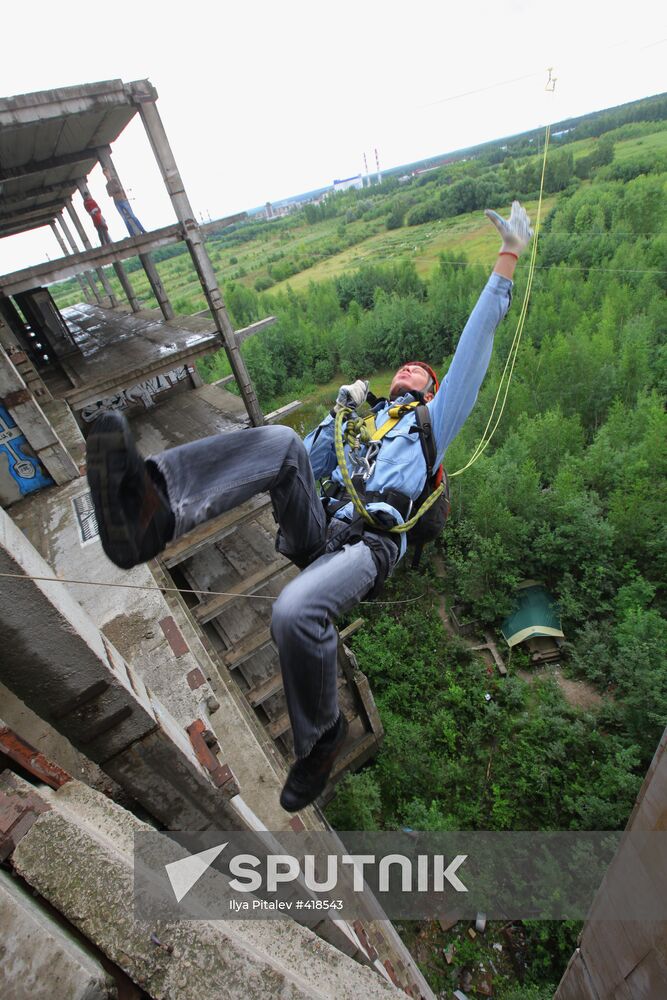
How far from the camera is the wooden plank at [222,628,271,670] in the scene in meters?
5.29

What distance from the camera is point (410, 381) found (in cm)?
320

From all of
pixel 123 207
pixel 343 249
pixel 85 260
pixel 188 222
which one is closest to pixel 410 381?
pixel 188 222

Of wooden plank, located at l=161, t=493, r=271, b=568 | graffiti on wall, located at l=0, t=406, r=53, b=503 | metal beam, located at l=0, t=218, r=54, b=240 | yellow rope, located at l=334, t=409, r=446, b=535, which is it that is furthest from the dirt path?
metal beam, located at l=0, t=218, r=54, b=240

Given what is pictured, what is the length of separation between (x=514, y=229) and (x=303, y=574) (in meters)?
2.25

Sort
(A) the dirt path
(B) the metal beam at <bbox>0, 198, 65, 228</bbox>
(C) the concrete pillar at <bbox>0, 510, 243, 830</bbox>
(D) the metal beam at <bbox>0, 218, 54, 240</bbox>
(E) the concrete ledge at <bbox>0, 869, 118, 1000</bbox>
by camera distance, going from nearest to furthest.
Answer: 1. (E) the concrete ledge at <bbox>0, 869, 118, 1000</bbox>
2. (C) the concrete pillar at <bbox>0, 510, 243, 830</bbox>
3. (A) the dirt path
4. (B) the metal beam at <bbox>0, 198, 65, 228</bbox>
5. (D) the metal beam at <bbox>0, 218, 54, 240</bbox>

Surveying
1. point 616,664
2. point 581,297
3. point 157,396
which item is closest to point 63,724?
point 616,664

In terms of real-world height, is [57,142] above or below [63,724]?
above

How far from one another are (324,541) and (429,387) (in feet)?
4.98

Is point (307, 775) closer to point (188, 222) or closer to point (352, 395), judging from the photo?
point (352, 395)

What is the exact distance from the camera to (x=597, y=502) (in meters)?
9.29

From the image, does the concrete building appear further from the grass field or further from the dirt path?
the grass field

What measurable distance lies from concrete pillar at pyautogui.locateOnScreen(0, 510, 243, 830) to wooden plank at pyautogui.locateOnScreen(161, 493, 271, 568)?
301cm

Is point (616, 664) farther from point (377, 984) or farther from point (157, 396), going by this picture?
point (157, 396)

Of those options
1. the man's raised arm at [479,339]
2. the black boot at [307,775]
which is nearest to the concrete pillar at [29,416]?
the man's raised arm at [479,339]
